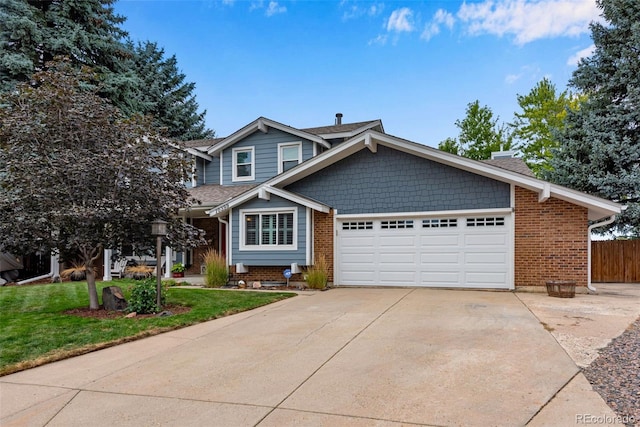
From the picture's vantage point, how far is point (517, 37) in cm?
1593

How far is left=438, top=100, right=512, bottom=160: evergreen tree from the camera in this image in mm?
25109

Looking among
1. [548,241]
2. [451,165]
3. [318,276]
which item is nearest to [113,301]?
[318,276]

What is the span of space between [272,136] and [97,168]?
8474 millimetres

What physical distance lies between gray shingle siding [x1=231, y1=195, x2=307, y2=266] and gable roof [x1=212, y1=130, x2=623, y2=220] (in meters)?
0.45

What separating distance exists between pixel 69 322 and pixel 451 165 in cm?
949

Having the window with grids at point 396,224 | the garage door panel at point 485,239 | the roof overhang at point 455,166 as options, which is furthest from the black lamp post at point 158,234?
the garage door panel at point 485,239

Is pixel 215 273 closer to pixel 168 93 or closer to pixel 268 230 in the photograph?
pixel 268 230

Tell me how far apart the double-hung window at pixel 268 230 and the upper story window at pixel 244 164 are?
11.9ft

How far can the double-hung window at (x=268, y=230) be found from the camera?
12.2 meters

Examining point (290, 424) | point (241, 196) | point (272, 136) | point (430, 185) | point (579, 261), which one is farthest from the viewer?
point (272, 136)

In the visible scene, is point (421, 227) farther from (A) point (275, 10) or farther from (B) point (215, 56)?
(B) point (215, 56)

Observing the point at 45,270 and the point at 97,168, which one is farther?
the point at 45,270

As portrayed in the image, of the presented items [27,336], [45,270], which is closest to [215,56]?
[45,270]

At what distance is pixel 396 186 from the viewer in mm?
11875
